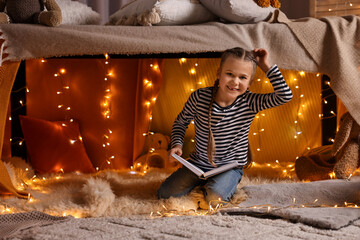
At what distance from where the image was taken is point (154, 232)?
45.1 inches

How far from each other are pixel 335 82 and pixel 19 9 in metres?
1.14

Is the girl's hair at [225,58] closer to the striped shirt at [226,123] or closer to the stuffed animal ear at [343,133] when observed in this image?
the striped shirt at [226,123]

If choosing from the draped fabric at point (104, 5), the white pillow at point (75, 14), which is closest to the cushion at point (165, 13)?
the white pillow at point (75, 14)

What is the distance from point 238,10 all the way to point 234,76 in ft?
0.95

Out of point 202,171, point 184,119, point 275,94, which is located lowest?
point 202,171

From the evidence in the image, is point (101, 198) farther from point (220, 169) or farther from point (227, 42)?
point (227, 42)

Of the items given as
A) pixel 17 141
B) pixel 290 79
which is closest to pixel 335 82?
pixel 290 79

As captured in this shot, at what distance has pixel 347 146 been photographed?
5.61 feet

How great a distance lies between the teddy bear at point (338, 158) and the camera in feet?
5.50

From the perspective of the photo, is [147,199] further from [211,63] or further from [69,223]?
[211,63]

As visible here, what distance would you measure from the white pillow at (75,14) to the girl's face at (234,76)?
2.03 feet

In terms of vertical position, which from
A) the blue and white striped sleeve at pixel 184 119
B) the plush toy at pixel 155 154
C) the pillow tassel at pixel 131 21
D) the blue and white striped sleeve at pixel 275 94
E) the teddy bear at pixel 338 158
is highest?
the pillow tassel at pixel 131 21

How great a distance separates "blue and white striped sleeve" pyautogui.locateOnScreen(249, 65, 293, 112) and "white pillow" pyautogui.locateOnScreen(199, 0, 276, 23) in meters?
0.26

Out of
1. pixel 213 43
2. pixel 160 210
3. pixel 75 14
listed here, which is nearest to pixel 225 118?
pixel 213 43
